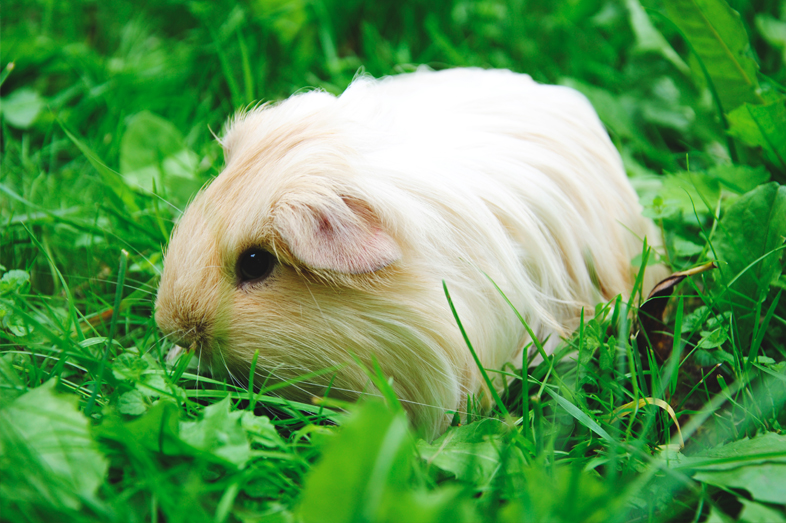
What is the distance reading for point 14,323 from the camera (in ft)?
5.23

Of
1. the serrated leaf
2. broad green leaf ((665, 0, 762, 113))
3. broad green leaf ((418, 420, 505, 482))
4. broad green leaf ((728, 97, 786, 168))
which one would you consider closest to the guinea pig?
broad green leaf ((418, 420, 505, 482))

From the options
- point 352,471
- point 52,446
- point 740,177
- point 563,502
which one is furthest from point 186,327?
point 740,177

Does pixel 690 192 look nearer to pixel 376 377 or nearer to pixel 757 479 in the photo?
pixel 757 479

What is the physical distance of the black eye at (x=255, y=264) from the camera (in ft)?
5.10

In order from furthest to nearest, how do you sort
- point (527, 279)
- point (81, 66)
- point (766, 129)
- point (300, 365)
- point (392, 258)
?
point (81, 66), point (766, 129), point (527, 279), point (300, 365), point (392, 258)

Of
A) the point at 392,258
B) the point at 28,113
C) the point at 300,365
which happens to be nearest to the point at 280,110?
the point at 392,258

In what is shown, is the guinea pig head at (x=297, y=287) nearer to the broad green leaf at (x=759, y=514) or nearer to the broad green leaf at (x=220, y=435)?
the broad green leaf at (x=220, y=435)

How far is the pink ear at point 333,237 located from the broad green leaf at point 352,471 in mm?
489

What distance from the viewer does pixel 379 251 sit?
1.43 meters

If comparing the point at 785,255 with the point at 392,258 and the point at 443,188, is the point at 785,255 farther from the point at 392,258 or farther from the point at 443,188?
the point at 392,258

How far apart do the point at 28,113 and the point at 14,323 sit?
1.81 metres

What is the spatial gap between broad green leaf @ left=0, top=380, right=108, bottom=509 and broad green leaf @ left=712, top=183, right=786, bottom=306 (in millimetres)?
1776

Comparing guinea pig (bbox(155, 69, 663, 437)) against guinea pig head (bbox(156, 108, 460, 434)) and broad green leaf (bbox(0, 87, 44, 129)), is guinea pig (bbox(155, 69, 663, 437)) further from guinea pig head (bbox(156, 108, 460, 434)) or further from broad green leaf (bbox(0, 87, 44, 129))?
broad green leaf (bbox(0, 87, 44, 129))

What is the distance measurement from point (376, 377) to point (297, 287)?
0.33m
